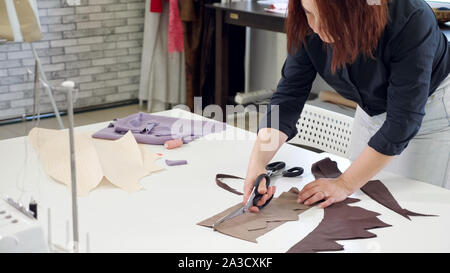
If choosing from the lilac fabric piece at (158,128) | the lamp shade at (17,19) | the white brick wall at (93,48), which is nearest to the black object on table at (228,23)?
the white brick wall at (93,48)

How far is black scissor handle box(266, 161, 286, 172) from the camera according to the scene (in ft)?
5.44

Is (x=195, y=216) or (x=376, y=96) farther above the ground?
(x=376, y=96)

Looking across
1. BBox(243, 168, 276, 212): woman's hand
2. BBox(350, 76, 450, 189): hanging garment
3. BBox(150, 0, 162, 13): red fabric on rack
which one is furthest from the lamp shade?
BBox(150, 0, 162, 13): red fabric on rack

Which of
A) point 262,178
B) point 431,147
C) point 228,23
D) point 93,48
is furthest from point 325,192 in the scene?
point 93,48

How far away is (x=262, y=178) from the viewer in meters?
1.48

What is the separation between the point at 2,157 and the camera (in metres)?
1.74

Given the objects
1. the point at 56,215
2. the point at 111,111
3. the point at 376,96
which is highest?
the point at 376,96

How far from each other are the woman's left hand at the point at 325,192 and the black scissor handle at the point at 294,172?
0.15m

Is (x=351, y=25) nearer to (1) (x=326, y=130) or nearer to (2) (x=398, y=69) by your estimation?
(2) (x=398, y=69)

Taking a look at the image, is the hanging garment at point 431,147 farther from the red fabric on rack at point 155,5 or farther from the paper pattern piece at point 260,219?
the red fabric on rack at point 155,5
